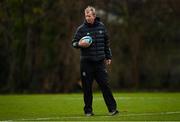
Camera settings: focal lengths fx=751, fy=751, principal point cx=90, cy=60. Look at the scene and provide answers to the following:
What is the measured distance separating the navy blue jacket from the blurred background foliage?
16190mm

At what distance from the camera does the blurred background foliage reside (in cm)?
3183

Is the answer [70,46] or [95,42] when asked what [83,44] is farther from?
[70,46]

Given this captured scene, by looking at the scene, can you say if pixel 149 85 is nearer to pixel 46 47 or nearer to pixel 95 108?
pixel 46 47

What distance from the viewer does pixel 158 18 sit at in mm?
33656

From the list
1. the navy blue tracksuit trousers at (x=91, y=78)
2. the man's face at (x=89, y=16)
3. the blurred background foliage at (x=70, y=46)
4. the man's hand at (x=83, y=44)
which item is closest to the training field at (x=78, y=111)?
the navy blue tracksuit trousers at (x=91, y=78)

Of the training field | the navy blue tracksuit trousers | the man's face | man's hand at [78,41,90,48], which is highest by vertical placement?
the man's face

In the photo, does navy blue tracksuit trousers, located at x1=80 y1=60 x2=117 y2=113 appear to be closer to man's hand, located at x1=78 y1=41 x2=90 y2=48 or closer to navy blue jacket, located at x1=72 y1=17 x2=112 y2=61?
navy blue jacket, located at x1=72 y1=17 x2=112 y2=61

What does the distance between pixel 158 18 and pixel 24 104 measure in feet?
51.8

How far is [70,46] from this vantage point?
31531 mm

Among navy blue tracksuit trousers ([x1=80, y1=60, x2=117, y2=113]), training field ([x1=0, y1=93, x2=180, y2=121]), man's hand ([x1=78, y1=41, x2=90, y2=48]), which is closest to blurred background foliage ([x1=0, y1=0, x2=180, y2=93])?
training field ([x1=0, y1=93, x2=180, y2=121])

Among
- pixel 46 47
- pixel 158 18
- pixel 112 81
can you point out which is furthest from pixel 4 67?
pixel 158 18

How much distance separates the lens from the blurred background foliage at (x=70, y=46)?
3183cm

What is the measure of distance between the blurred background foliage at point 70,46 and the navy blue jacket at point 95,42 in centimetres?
1619

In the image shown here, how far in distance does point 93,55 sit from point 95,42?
0.86 feet
